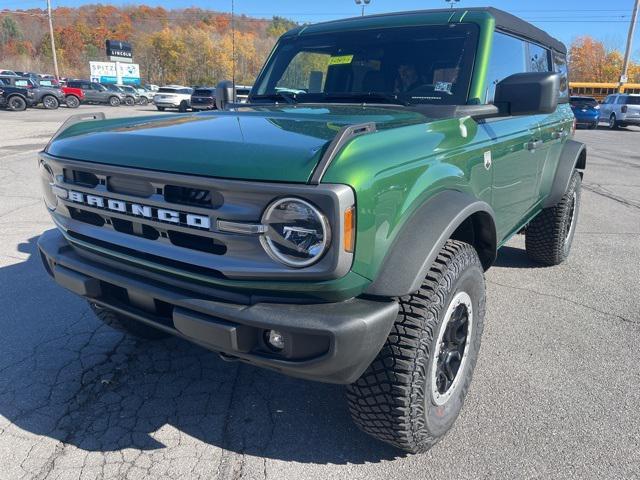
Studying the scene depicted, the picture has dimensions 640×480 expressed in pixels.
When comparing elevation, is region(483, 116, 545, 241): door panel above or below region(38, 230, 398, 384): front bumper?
above

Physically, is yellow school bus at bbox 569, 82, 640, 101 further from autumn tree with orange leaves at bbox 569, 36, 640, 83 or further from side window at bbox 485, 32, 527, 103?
side window at bbox 485, 32, 527, 103

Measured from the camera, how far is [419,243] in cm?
196

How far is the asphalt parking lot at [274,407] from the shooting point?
224 centimetres

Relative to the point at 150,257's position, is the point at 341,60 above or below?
above

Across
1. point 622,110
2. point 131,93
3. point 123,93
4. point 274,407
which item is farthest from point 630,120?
point 131,93

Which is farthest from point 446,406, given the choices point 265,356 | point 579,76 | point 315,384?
point 579,76

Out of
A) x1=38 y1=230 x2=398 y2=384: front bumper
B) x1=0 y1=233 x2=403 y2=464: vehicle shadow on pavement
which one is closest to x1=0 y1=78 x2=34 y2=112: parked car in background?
x1=0 y1=233 x2=403 y2=464: vehicle shadow on pavement

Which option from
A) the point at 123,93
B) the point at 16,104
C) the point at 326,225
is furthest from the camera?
the point at 123,93

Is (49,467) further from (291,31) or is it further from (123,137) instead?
(291,31)

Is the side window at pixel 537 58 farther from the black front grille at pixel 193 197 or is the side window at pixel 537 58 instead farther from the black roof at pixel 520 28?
the black front grille at pixel 193 197

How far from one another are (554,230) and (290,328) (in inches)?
140

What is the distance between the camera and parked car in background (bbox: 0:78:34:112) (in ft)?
84.5

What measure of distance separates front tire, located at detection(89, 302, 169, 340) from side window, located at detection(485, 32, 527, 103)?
8.12 feet

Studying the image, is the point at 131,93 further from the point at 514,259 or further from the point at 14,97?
the point at 514,259
